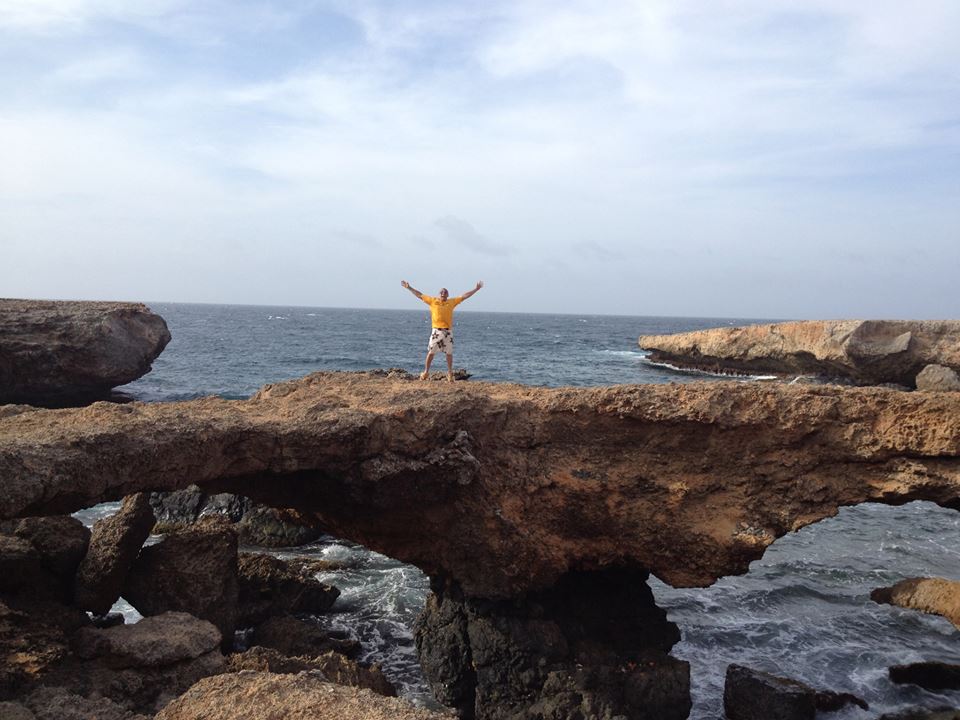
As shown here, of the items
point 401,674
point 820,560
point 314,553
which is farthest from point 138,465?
point 820,560

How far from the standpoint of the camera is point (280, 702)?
4566mm

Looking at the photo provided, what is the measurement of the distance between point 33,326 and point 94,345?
1.95m

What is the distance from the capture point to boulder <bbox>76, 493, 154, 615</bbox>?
9.43m

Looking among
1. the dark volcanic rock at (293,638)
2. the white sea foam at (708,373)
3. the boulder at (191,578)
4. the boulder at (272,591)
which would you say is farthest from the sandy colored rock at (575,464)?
the white sea foam at (708,373)

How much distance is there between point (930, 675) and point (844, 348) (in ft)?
84.6

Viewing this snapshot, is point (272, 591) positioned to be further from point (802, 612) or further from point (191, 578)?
point (802, 612)

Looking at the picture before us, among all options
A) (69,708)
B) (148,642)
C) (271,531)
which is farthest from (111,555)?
(271,531)

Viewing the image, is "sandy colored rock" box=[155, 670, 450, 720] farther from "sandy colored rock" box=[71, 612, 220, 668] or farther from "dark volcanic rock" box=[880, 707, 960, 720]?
"dark volcanic rock" box=[880, 707, 960, 720]

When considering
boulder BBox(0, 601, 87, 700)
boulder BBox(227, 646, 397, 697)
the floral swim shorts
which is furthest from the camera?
the floral swim shorts

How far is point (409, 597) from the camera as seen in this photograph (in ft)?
44.6

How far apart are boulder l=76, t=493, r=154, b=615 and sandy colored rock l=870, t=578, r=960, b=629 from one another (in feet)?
38.7

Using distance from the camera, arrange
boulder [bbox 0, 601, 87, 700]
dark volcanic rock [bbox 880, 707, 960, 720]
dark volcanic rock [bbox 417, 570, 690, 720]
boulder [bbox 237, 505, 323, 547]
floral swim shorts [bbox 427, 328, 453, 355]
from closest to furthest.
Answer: boulder [bbox 0, 601, 87, 700], dark volcanic rock [bbox 417, 570, 690, 720], dark volcanic rock [bbox 880, 707, 960, 720], floral swim shorts [bbox 427, 328, 453, 355], boulder [bbox 237, 505, 323, 547]

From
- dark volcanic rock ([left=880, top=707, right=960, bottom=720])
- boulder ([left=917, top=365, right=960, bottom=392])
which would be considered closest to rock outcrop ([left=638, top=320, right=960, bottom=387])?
boulder ([left=917, top=365, right=960, bottom=392])

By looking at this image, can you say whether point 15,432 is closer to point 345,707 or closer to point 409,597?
point 345,707
